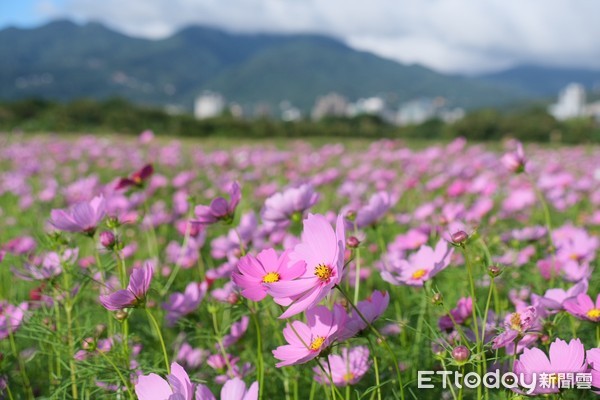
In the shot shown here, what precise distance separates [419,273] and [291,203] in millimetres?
293

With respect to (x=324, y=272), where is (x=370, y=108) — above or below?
below

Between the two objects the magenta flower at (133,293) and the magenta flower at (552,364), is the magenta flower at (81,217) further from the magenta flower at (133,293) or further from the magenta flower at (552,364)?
the magenta flower at (552,364)

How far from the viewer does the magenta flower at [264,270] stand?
622mm

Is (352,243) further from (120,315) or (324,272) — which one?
(120,315)

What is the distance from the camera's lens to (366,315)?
727 mm

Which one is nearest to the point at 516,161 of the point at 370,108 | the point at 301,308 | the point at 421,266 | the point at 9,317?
the point at 421,266

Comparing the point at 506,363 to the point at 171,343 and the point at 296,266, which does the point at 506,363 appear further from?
the point at 171,343

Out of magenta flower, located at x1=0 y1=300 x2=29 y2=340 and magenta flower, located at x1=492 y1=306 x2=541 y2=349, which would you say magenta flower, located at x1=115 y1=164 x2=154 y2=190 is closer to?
magenta flower, located at x1=0 y1=300 x2=29 y2=340

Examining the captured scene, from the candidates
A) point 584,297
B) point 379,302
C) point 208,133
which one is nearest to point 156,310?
point 379,302

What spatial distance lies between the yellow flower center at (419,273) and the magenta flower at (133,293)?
448 millimetres

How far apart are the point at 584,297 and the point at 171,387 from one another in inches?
23.1

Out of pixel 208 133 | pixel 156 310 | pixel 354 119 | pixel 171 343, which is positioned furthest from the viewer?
pixel 354 119

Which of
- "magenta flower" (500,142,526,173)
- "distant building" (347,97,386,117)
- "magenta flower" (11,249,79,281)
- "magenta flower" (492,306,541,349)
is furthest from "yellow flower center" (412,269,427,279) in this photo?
"distant building" (347,97,386,117)

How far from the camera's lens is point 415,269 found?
0.93 meters
